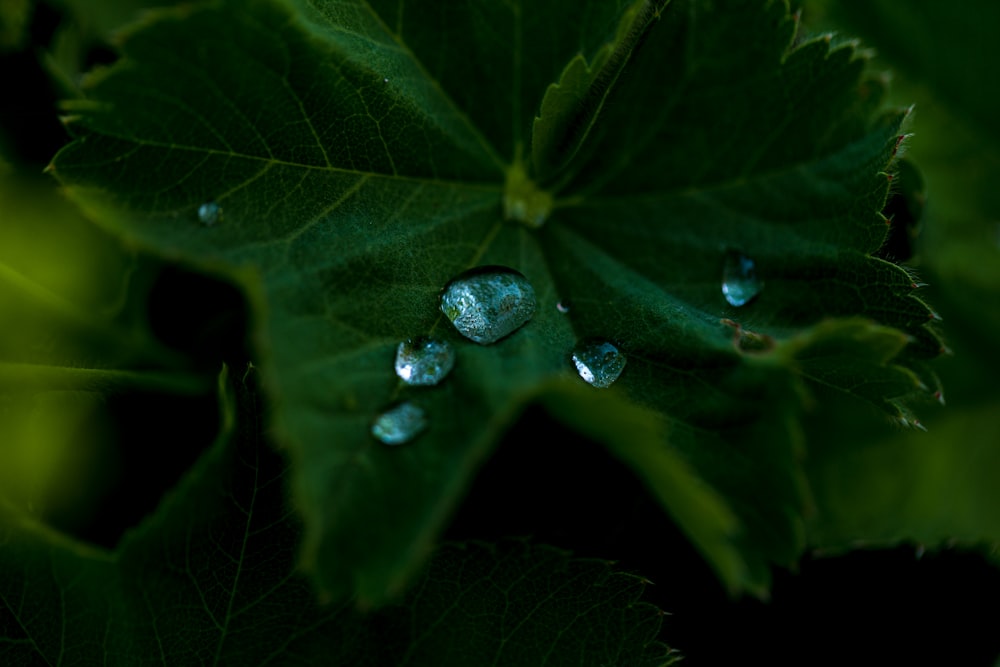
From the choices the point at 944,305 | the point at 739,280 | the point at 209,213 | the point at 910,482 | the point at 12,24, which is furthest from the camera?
the point at 944,305

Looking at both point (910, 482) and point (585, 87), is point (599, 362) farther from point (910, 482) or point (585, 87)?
point (910, 482)

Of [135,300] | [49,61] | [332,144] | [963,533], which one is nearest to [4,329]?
[135,300]

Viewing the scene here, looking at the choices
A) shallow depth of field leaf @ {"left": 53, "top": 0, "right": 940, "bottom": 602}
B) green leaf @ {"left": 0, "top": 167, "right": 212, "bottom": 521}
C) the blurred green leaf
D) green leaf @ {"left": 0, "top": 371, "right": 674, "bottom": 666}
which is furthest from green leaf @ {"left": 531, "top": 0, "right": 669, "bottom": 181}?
the blurred green leaf

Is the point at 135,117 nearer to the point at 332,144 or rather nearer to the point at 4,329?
the point at 332,144

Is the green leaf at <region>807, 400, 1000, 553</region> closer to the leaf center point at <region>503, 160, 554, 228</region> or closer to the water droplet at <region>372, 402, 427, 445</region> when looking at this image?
the leaf center point at <region>503, 160, 554, 228</region>

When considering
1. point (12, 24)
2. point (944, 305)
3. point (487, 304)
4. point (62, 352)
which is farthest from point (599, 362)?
point (944, 305)
